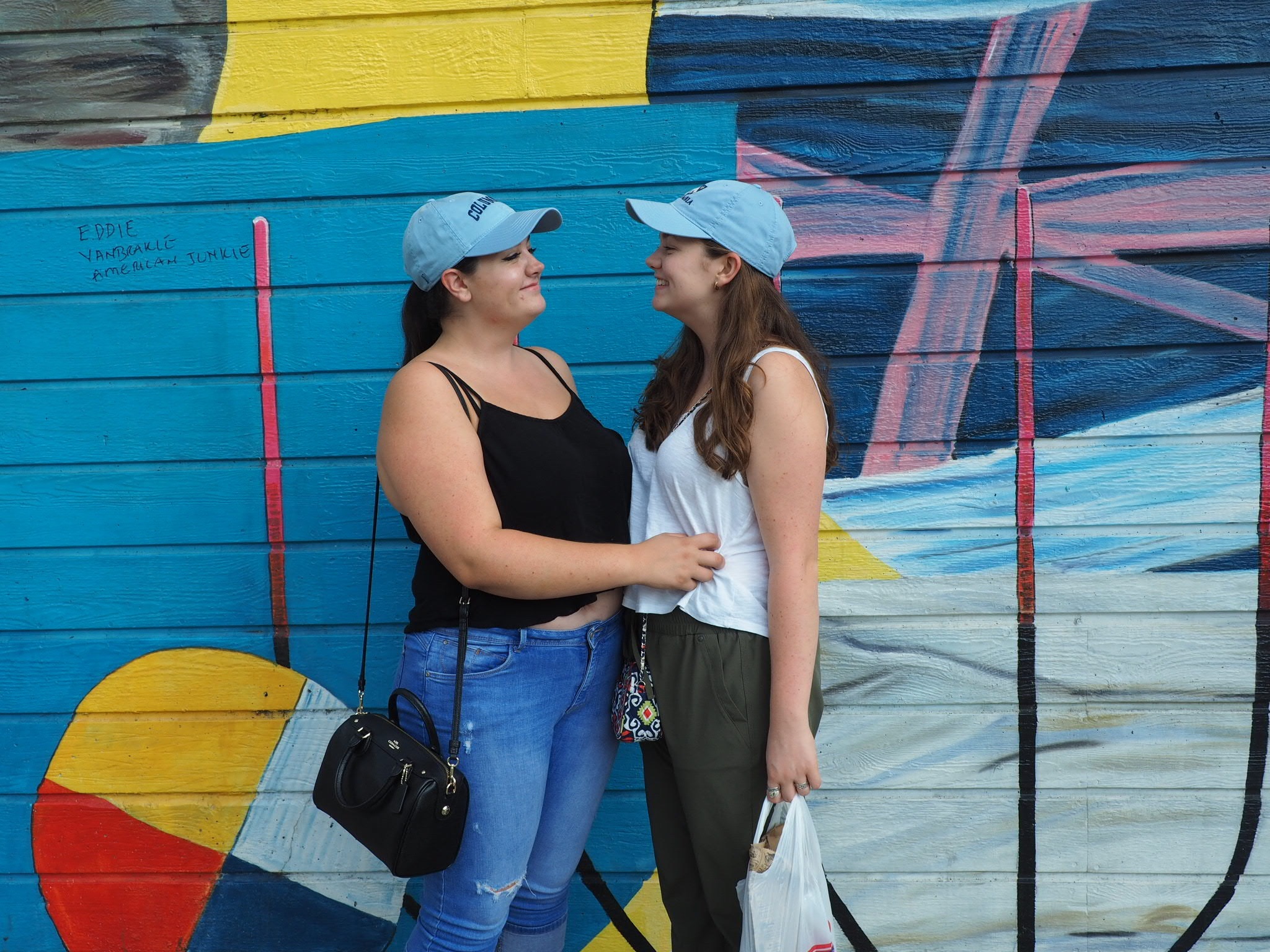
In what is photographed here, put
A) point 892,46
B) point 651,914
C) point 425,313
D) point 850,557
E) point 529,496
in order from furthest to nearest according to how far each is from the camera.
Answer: point 651,914, point 850,557, point 892,46, point 425,313, point 529,496

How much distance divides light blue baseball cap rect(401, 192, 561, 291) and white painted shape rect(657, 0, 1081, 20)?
2.92ft

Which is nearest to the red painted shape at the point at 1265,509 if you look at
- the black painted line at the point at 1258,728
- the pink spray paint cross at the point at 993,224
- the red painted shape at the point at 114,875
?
the black painted line at the point at 1258,728

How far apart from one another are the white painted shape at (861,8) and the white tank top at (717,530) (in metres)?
1.10

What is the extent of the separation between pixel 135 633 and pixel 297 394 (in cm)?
79

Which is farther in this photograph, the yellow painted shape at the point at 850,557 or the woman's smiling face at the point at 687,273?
the yellow painted shape at the point at 850,557

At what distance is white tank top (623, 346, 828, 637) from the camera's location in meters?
1.73

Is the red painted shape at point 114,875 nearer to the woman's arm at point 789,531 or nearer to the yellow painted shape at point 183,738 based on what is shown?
the yellow painted shape at point 183,738

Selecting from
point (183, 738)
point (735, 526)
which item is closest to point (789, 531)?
point (735, 526)

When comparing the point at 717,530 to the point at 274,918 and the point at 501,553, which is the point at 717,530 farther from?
the point at 274,918

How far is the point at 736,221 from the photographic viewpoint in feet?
5.80

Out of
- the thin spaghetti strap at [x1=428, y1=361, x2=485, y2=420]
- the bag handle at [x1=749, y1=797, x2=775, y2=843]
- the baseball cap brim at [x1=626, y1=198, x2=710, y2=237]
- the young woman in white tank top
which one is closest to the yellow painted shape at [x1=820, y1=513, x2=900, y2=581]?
the young woman in white tank top

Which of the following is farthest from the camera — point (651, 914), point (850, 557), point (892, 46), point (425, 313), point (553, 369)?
point (651, 914)

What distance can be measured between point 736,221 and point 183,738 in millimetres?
2016

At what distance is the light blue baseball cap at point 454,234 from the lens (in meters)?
1.79
